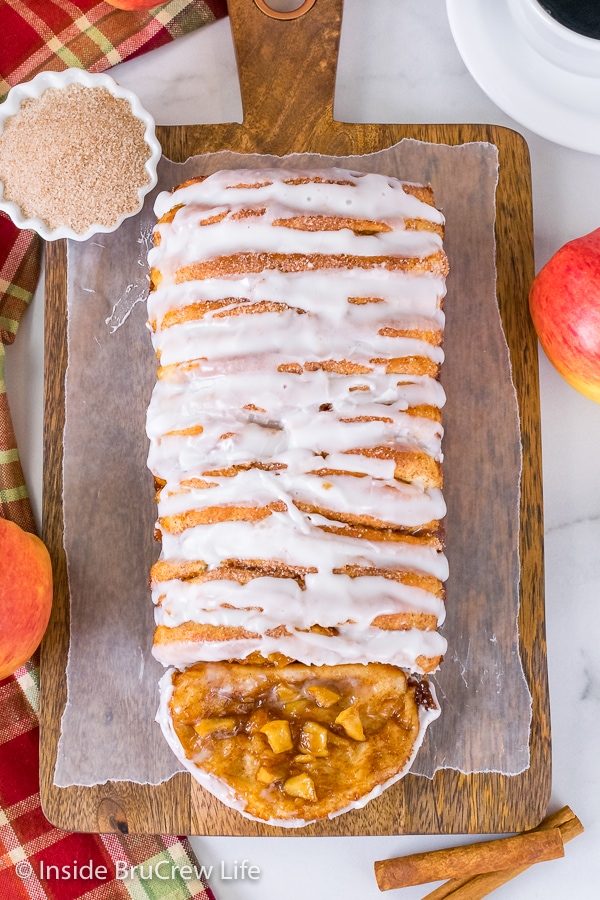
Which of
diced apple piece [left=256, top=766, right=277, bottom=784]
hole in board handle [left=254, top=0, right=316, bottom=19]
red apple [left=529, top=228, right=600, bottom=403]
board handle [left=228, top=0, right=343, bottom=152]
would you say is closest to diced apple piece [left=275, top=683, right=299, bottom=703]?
diced apple piece [left=256, top=766, right=277, bottom=784]

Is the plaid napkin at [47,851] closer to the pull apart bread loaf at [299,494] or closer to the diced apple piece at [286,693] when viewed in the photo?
the pull apart bread loaf at [299,494]

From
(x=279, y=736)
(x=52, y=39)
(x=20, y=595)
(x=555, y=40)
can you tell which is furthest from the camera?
(x=52, y=39)

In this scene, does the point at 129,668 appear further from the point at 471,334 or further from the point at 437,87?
the point at 437,87

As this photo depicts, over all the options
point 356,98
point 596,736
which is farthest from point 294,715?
point 356,98

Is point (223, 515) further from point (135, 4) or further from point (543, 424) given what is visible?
point (135, 4)

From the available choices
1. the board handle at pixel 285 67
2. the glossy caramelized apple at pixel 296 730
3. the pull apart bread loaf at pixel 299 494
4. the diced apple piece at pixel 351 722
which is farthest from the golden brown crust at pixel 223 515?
the board handle at pixel 285 67

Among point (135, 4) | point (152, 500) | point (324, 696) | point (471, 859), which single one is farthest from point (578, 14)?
point (471, 859)

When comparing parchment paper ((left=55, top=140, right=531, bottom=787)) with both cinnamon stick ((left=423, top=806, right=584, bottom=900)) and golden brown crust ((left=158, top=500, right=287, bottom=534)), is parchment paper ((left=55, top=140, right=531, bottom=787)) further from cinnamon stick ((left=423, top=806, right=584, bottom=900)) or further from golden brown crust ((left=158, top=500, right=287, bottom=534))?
golden brown crust ((left=158, top=500, right=287, bottom=534))
